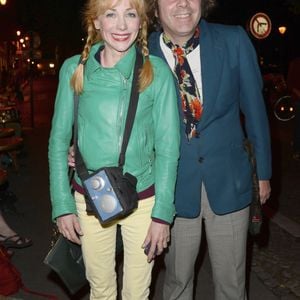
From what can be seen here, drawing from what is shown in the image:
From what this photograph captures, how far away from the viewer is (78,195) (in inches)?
101

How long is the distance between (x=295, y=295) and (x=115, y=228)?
75.2 inches

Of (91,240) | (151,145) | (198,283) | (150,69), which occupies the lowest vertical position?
(198,283)

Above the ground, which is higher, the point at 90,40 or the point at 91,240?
the point at 90,40

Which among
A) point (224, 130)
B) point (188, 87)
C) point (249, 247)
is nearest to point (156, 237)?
point (224, 130)

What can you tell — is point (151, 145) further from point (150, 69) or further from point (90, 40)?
point (90, 40)

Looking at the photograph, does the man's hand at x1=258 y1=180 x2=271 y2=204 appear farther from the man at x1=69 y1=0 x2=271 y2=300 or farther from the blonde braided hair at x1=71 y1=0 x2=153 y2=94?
the blonde braided hair at x1=71 y1=0 x2=153 y2=94

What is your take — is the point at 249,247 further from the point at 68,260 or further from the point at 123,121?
the point at 123,121

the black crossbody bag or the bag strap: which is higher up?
the bag strap

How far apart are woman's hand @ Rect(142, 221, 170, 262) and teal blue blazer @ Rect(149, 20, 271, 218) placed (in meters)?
0.31

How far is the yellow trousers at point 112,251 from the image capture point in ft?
8.29

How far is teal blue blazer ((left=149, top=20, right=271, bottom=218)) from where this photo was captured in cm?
264

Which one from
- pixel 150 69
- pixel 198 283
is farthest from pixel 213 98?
pixel 198 283

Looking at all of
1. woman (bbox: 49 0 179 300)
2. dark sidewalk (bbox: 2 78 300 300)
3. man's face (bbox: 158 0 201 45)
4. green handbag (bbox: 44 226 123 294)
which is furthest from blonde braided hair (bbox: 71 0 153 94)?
dark sidewalk (bbox: 2 78 300 300)

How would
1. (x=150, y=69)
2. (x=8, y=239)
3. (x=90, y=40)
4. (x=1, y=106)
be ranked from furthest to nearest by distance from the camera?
1. (x=1, y=106)
2. (x=8, y=239)
3. (x=90, y=40)
4. (x=150, y=69)
